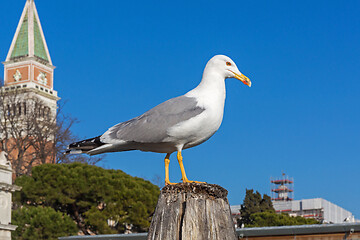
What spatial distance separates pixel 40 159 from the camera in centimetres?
4147

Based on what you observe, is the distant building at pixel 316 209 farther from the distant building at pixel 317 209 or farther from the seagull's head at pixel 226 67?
the seagull's head at pixel 226 67

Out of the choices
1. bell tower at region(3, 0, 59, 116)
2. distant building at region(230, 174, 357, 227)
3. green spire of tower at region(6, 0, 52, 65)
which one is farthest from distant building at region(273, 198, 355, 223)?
green spire of tower at region(6, 0, 52, 65)

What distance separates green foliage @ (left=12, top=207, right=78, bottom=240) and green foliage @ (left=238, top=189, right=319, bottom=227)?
43.2ft

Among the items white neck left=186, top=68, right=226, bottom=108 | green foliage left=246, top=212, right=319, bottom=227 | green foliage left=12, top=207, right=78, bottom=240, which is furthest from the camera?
green foliage left=246, top=212, right=319, bottom=227

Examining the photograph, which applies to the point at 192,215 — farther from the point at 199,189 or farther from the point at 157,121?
the point at 157,121

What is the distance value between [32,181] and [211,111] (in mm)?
25864

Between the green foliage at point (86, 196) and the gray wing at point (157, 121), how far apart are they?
23.6m

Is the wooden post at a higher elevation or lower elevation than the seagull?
lower

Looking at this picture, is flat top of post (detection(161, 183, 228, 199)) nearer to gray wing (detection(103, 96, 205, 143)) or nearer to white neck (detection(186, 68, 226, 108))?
gray wing (detection(103, 96, 205, 143))

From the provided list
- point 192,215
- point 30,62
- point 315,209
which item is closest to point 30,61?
point 30,62

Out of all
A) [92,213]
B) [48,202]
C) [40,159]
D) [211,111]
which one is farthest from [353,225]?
[40,159]

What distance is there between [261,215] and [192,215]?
3255cm

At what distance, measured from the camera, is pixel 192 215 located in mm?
4688

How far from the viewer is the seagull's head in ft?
20.1
